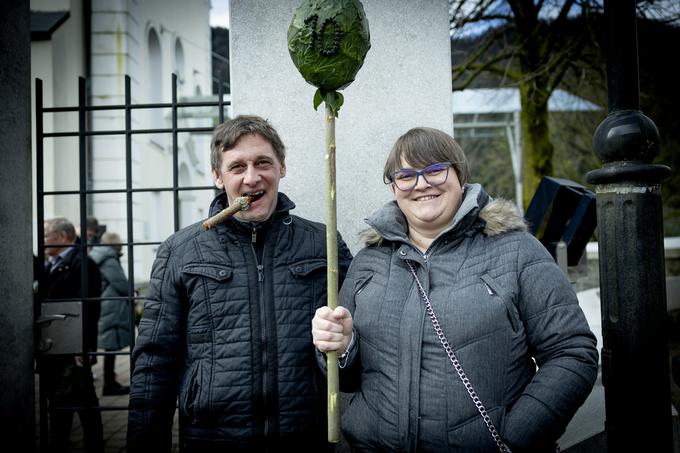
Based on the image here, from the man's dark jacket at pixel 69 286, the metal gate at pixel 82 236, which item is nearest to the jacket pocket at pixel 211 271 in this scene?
the metal gate at pixel 82 236

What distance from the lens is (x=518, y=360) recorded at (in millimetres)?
1765

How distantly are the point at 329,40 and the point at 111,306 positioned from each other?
5.04m

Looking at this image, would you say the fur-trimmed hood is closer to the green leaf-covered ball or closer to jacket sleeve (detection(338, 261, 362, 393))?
jacket sleeve (detection(338, 261, 362, 393))

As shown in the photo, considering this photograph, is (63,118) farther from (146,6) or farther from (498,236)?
(498,236)

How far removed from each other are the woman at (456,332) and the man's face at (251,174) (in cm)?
50

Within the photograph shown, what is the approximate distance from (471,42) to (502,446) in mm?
11183

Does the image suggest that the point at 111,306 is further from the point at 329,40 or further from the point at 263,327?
the point at 329,40

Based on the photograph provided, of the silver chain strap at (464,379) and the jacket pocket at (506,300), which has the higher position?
the jacket pocket at (506,300)

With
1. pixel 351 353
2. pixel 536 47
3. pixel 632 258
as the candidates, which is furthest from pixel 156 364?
pixel 536 47

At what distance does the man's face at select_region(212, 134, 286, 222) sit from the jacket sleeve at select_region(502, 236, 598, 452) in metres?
1.02

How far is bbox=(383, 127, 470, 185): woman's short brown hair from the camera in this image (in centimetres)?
193

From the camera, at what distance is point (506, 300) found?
5.73 ft

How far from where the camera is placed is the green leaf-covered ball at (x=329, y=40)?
1641mm

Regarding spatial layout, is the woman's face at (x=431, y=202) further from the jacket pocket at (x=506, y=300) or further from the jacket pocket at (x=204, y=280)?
the jacket pocket at (x=204, y=280)
